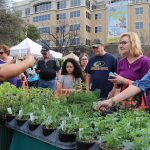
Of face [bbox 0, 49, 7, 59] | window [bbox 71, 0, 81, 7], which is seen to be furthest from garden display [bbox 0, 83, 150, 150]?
window [bbox 71, 0, 81, 7]

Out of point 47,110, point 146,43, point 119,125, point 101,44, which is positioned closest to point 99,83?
point 101,44

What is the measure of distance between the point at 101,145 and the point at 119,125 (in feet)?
0.69

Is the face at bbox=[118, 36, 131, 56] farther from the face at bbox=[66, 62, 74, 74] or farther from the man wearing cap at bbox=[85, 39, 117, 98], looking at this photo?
the face at bbox=[66, 62, 74, 74]

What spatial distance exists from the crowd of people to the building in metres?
43.0

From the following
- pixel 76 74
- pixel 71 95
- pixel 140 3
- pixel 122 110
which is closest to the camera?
pixel 122 110

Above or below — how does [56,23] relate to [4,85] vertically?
above

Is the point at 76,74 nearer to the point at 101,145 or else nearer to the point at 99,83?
the point at 99,83

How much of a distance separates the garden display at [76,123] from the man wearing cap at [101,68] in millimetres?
1492

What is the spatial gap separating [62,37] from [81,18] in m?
10.9

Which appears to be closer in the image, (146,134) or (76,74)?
(146,134)

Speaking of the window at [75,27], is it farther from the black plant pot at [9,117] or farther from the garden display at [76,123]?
the black plant pot at [9,117]

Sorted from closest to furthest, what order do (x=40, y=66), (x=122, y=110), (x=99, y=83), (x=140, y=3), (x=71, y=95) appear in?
(x=122, y=110), (x=71, y=95), (x=99, y=83), (x=40, y=66), (x=140, y=3)

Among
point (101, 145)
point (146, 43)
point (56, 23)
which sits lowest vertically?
point (101, 145)

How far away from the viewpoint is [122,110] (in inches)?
117
